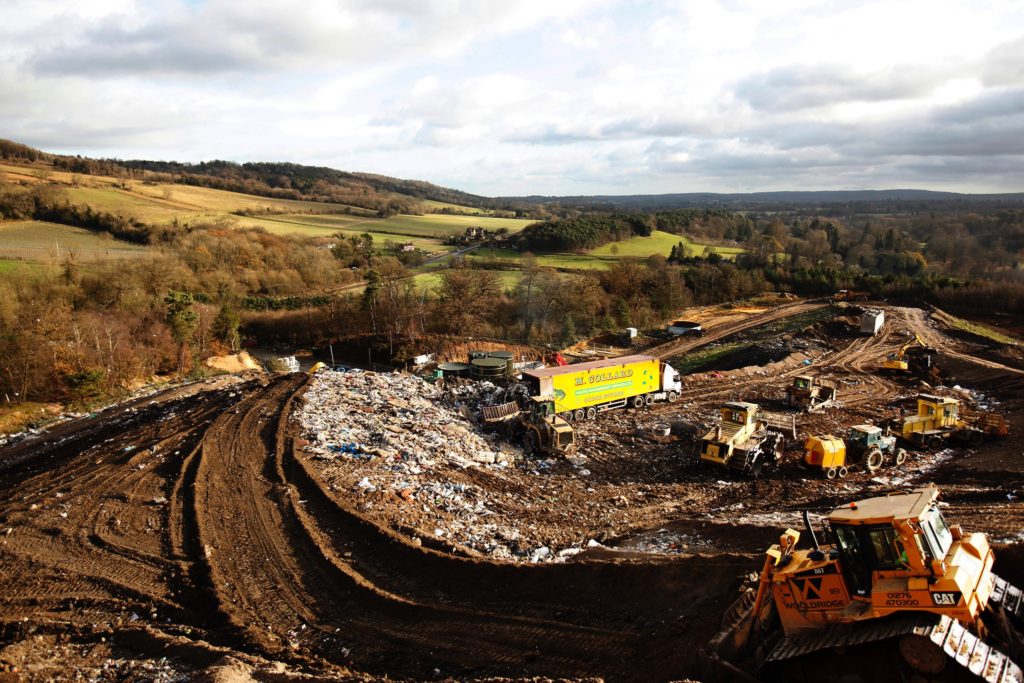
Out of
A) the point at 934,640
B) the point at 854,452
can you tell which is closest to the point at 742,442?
the point at 854,452

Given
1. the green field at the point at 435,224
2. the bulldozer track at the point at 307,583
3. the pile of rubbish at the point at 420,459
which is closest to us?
the bulldozer track at the point at 307,583

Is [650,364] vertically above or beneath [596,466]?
above

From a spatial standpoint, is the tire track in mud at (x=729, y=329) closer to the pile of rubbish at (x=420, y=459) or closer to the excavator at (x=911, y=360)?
the excavator at (x=911, y=360)

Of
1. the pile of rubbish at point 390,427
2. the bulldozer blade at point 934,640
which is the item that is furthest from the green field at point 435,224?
the bulldozer blade at point 934,640

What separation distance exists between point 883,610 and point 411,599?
6.14 m

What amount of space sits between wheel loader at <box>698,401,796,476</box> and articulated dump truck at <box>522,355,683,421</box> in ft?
15.6

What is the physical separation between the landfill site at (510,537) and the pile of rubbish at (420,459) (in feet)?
0.31

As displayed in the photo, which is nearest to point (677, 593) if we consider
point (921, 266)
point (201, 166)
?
point (921, 266)

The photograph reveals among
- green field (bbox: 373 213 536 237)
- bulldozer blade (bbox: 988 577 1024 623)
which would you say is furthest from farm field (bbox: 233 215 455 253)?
bulldozer blade (bbox: 988 577 1024 623)

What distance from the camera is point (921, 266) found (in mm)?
59375

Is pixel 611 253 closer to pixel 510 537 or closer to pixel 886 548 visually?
pixel 510 537

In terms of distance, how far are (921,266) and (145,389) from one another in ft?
215

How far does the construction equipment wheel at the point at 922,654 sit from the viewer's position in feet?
18.0

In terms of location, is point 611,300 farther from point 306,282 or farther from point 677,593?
point 677,593
